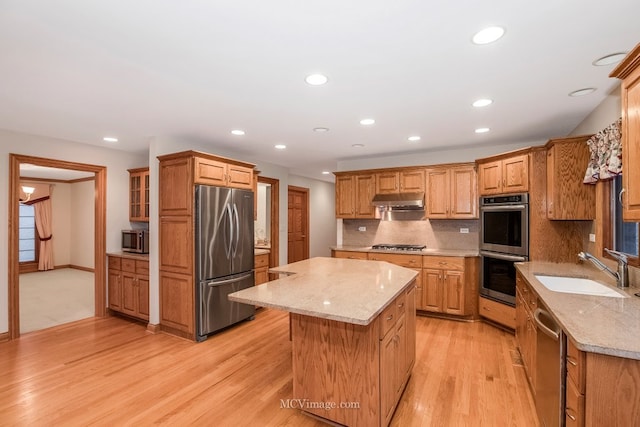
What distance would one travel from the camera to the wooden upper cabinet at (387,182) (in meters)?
4.87

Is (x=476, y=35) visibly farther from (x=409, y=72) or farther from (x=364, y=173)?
(x=364, y=173)

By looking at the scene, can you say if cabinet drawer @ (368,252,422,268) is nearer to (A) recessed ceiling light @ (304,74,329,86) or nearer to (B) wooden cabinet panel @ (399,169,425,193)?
Answer: (B) wooden cabinet panel @ (399,169,425,193)

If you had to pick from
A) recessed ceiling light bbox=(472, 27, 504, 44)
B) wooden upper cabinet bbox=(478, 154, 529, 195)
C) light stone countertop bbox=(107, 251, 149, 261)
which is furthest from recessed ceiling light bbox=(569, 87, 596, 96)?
light stone countertop bbox=(107, 251, 149, 261)

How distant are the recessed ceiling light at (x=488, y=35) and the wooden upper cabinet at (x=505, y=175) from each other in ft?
7.41

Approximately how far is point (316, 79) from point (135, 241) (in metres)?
3.62

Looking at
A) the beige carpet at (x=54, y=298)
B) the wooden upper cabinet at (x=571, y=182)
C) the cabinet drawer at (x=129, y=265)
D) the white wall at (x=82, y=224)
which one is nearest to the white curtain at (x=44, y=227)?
the beige carpet at (x=54, y=298)

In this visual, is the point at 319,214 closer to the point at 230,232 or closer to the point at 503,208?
the point at 230,232

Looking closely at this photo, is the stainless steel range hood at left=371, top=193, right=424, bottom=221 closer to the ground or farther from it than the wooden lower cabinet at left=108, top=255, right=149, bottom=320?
farther from it

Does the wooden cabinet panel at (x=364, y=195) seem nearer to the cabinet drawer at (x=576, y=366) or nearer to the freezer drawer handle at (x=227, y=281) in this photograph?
the freezer drawer handle at (x=227, y=281)

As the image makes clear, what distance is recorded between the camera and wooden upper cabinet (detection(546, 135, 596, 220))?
9.75 feet

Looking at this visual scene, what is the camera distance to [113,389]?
2.56 meters

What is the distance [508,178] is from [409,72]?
231cm

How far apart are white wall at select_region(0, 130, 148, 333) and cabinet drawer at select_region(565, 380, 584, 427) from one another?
16.9ft

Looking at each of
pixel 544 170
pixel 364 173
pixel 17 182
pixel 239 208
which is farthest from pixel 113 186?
pixel 544 170
